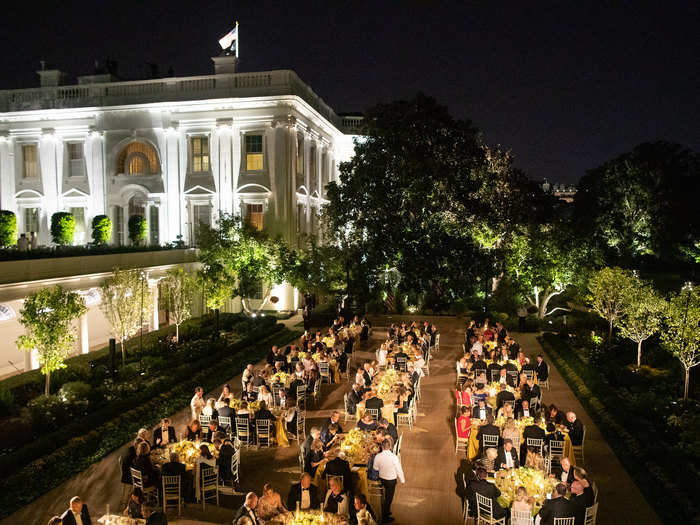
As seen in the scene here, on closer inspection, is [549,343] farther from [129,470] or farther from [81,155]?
[81,155]

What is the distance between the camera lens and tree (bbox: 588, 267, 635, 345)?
70.3 feet

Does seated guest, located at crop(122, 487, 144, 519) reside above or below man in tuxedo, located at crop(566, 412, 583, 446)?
above

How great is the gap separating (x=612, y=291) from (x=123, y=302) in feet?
61.5

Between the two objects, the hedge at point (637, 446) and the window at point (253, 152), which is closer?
the hedge at point (637, 446)

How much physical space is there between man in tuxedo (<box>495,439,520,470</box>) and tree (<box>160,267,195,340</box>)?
54.3 ft

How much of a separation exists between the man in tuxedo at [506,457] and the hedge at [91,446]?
29.1ft

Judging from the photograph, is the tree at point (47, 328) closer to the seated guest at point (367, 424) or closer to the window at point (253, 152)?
the seated guest at point (367, 424)

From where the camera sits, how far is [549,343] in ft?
85.6

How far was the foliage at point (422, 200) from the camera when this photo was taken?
3069cm

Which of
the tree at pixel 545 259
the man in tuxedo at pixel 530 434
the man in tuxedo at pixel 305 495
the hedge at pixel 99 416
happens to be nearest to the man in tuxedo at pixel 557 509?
the man in tuxedo at pixel 530 434

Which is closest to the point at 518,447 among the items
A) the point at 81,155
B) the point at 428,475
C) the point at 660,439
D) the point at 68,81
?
the point at 428,475

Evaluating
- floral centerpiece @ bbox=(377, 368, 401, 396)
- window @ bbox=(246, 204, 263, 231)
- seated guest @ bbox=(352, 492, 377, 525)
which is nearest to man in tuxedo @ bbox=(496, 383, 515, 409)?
floral centerpiece @ bbox=(377, 368, 401, 396)

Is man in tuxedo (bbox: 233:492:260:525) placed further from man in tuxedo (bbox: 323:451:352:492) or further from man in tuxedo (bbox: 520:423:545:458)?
man in tuxedo (bbox: 520:423:545:458)

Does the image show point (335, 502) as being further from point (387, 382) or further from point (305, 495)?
point (387, 382)
